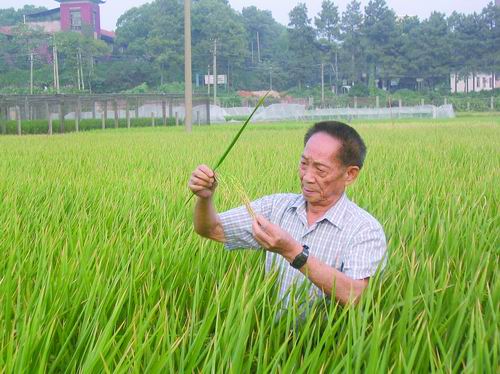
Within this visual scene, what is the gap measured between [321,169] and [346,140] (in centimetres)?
8

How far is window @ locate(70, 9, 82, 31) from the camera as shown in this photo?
59.0 meters

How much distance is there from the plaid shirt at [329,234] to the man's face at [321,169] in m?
0.04

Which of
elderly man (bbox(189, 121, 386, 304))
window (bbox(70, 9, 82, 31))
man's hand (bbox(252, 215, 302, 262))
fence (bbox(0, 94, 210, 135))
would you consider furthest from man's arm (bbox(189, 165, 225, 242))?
window (bbox(70, 9, 82, 31))

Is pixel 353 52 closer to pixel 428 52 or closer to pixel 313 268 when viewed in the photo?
pixel 428 52

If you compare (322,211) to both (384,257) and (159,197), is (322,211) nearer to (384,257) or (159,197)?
(384,257)

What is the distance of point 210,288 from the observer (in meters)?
1.86

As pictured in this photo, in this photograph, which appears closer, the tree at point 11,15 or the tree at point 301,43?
the tree at point 301,43

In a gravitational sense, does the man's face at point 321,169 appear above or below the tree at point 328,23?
below

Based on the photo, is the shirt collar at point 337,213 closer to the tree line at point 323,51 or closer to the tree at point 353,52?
the tree line at point 323,51

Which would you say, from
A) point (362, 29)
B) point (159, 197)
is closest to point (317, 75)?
point (362, 29)

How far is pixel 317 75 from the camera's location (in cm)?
4678

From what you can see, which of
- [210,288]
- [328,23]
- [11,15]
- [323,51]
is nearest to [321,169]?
[210,288]

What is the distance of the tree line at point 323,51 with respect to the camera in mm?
42938

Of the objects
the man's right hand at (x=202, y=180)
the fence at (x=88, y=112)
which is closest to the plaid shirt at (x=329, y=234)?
the man's right hand at (x=202, y=180)
